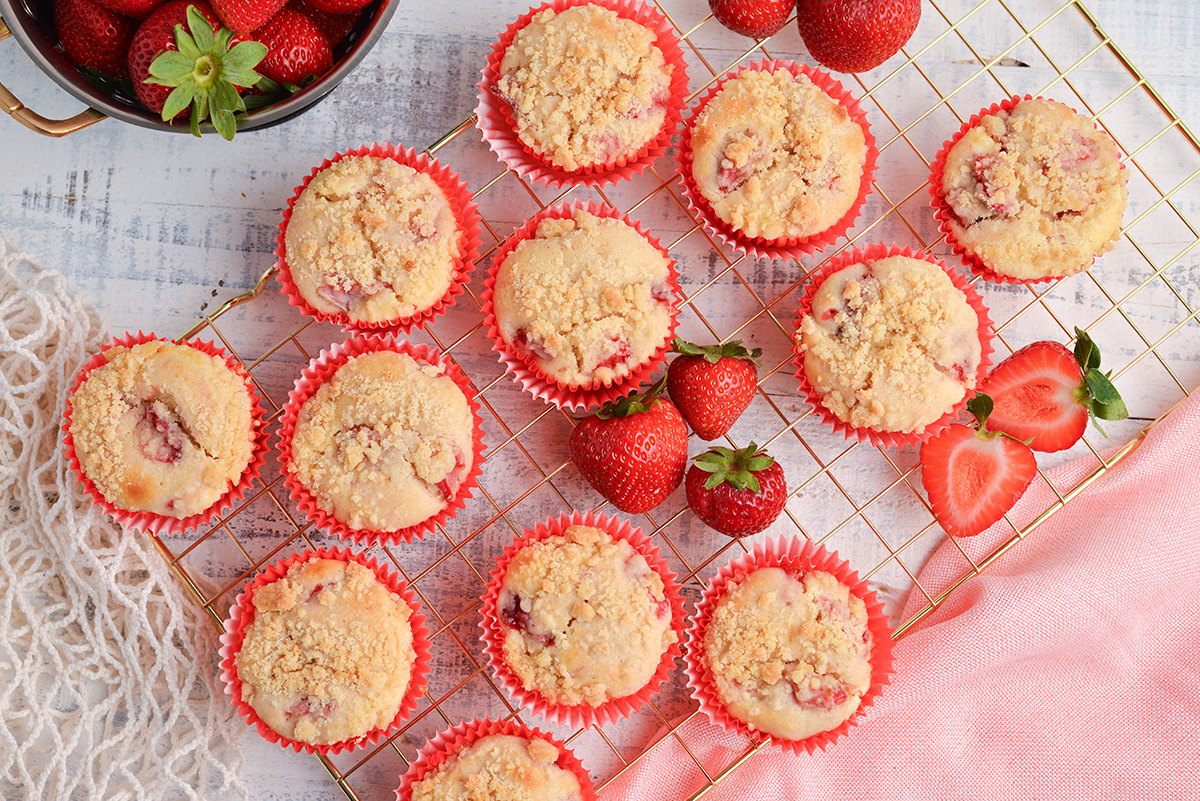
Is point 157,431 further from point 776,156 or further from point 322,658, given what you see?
point 776,156

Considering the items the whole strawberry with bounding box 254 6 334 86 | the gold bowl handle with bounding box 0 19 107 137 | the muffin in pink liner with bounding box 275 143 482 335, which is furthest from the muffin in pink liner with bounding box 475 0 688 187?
the gold bowl handle with bounding box 0 19 107 137

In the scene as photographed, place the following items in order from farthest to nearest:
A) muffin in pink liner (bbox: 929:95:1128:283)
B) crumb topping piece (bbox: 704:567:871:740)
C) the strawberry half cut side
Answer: muffin in pink liner (bbox: 929:95:1128:283)
crumb topping piece (bbox: 704:567:871:740)
the strawberry half cut side

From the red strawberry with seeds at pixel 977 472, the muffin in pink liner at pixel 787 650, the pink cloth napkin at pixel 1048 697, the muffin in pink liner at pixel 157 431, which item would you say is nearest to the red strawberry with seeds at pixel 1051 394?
the red strawberry with seeds at pixel 977 472

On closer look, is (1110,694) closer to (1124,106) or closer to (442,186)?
(1124,106)

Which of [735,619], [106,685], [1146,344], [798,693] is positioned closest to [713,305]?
[735,619]

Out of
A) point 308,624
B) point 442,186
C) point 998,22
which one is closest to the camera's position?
point 308,624

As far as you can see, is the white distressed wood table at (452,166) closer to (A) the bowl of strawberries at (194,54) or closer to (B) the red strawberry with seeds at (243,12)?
(A) the bowl of strawberries at (194,54)

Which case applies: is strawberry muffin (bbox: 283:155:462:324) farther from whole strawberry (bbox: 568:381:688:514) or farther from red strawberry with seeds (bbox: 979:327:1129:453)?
red strawberry with seeds (bbox: 979:327:1129:453)
